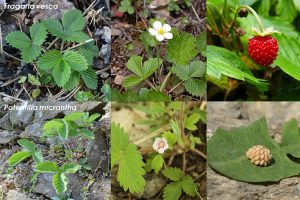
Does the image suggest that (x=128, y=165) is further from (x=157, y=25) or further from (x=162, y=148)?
(x=157, y=25)

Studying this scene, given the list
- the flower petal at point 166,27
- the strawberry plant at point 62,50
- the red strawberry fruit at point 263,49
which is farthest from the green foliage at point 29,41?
the red strawberry fruit at point 263,49

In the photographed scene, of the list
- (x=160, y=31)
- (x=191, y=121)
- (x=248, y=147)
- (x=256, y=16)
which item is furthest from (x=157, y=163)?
(x=256, y=16)

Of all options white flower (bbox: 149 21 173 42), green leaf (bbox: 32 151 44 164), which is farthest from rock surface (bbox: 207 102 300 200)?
green leaf (bbox: 32 151 44 164)

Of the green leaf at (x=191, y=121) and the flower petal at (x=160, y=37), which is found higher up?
the flower petal at (x=160, y=37)

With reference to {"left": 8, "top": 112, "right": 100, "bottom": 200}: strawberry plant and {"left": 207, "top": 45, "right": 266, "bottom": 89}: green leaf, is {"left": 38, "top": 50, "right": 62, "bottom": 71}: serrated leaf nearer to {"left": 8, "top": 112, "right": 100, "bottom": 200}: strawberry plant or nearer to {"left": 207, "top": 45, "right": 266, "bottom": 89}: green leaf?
{"left": 8, "top": 112, "right": 100, "bottom": 200}: strawberry plant

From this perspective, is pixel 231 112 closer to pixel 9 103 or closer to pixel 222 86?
pixel 222 86

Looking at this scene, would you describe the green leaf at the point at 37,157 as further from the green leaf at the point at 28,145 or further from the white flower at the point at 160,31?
the white flower at the point at 160,31
